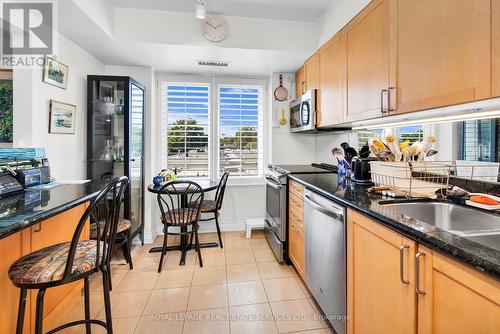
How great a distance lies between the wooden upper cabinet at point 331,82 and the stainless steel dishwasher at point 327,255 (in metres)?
0.81

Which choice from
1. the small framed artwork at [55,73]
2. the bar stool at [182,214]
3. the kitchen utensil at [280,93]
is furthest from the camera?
the kitchen utensil at [280,93]

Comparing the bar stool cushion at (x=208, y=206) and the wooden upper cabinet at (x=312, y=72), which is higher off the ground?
the wooden upper cabinet at (x=312, y=72)

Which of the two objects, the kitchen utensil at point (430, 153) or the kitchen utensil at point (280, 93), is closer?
the kitchen utensil at point (430, 153)

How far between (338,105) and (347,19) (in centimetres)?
69

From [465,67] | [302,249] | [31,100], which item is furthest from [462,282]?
[31,100]

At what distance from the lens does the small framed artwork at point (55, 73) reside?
204 cm

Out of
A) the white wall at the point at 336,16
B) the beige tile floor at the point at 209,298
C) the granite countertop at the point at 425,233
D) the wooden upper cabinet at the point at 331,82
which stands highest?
the white wall at the point at 336,16

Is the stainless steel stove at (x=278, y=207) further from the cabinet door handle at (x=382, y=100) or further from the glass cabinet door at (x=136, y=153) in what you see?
the glass cabinet door at (x=136, y=153)

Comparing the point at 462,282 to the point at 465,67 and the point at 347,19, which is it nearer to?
the point at 465,67

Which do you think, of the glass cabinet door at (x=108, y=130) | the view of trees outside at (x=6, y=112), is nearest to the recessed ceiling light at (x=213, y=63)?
the glass cabinet door at (x=108, y=130)

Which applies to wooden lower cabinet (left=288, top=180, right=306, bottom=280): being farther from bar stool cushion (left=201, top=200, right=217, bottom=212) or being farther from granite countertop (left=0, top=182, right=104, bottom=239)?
granite countertop (left=0, top=182, right=104, bottom=239)

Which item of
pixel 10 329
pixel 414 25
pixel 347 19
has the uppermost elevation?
pixel 347 19

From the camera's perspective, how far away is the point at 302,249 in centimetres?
214

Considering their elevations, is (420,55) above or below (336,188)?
above
